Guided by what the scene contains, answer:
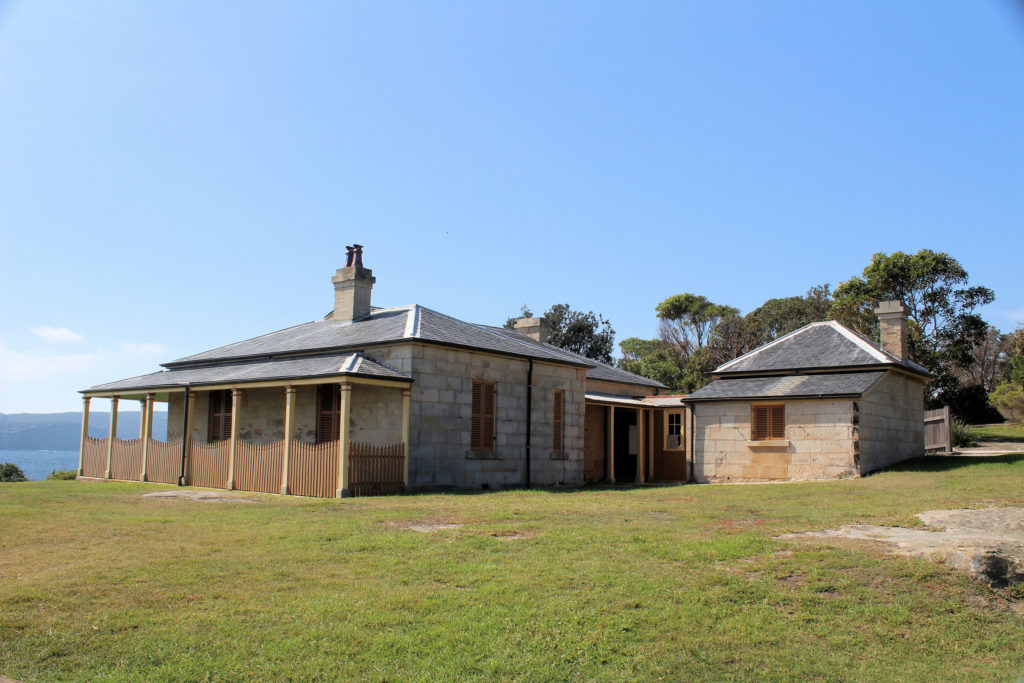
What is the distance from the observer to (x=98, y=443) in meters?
25.7

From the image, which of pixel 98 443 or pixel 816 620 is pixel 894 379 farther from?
pixel 98 443

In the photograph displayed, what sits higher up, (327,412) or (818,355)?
(818,355)

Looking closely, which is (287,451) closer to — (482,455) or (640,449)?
(482,455)

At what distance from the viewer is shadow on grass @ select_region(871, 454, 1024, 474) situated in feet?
71.3

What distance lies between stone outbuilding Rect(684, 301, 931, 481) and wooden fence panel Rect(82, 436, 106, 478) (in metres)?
17.9

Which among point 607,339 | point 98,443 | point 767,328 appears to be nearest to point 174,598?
point 98,443

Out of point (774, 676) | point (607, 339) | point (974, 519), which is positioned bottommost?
point (774, 676)

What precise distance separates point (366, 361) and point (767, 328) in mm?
50689

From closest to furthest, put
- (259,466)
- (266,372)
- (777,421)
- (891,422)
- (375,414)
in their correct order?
1. (259,466)
2. (375,414)
3. (266,372)
4. (777,421)
5. (891,422)

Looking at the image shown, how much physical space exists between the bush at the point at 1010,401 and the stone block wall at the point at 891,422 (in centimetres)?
1598

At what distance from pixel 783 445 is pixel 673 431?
5246 mm

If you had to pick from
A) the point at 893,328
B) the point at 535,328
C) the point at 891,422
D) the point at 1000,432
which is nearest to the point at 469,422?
the point at 535,328

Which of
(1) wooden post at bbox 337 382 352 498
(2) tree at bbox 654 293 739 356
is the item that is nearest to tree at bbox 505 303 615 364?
(2) tree at bbox 654 293 739 356

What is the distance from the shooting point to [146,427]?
24.1m
